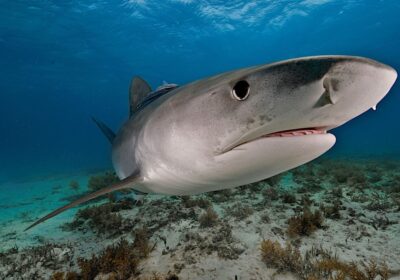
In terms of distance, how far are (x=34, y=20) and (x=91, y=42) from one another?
285 inches

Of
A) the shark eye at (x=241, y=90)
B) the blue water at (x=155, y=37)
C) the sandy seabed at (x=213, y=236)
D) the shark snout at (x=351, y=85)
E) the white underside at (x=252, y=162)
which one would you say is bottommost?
the sandy seabed at (x=213, y=236)

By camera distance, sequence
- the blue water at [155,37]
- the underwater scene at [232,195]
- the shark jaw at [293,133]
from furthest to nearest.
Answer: the blue water at [155,37]
the shark jaw at [293,133]
the underwater scene at [232,195]

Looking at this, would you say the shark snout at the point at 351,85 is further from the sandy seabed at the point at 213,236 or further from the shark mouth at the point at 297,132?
the sandy seabed at the point at 213,236

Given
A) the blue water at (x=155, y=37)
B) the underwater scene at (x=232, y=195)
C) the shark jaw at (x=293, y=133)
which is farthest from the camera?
the blue water at (x=155, y=37)

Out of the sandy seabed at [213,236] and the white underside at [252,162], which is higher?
the white underside at [252,162]

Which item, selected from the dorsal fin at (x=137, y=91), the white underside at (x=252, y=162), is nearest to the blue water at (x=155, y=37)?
the dorsal fin at (x=137, y=91)

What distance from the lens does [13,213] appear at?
29.2ft

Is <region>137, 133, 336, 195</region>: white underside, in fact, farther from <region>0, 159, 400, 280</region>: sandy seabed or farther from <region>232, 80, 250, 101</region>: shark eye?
<region>0, 159, 400, 280</region>: sandy seabed

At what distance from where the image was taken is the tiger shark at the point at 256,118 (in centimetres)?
126

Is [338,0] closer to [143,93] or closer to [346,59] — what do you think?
[143,93]

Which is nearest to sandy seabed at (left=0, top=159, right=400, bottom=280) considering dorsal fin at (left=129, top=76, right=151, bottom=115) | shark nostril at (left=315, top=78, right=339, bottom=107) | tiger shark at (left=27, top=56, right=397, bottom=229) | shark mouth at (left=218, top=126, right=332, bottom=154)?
tiger shark at (left=27, top=56, right=397, bottom=229)

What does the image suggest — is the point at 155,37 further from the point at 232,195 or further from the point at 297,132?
the point at 297,132

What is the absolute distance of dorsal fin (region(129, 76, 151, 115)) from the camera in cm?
479

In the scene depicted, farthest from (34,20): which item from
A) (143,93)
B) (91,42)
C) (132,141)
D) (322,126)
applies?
(322,126)
